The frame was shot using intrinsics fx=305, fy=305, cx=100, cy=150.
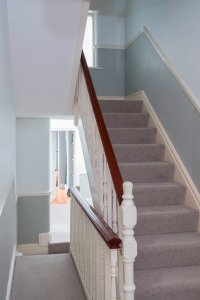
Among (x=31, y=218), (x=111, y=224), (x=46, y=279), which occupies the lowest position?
(x=46, y=279)

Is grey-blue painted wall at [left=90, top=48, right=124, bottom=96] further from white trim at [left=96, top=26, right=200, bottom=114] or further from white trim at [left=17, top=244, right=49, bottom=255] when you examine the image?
white trim at [left=17, top=244, right=49, bottom=255]

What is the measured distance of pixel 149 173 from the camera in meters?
3.28

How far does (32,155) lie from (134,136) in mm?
1879

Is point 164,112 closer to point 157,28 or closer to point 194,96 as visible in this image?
point 194,96

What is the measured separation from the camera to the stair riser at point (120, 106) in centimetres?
424

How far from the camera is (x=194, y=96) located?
116 inches

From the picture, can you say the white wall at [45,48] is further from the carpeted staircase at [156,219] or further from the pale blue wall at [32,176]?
the pale blue wall at [32,176]

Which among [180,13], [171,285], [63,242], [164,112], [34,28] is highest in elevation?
[180,13]

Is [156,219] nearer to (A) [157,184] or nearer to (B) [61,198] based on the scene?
(A) [157,184]

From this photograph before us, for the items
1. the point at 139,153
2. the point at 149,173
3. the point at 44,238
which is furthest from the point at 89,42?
the point at 44,238

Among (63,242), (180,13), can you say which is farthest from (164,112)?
(63,242)

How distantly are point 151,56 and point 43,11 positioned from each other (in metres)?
1.87

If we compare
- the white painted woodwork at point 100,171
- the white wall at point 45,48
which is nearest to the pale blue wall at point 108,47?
the white wall at point 45,48

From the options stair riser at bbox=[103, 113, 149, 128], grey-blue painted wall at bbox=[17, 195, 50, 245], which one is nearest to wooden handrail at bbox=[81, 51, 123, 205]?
stair riser at bbox=[103, 113, 149, 128]
